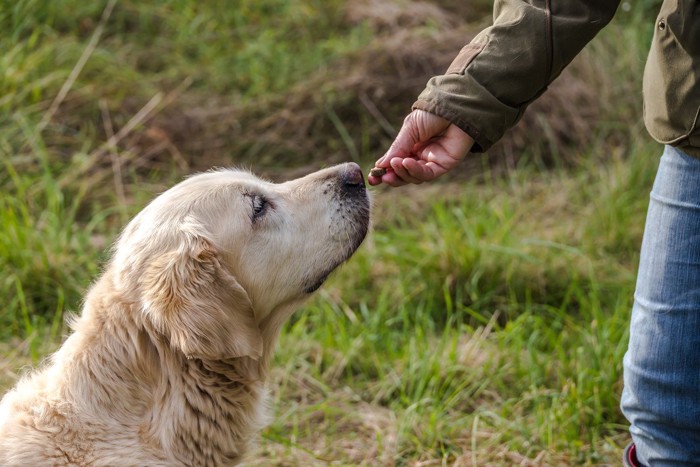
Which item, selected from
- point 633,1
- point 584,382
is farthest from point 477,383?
point 633,1

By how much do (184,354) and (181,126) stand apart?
3.84 metres

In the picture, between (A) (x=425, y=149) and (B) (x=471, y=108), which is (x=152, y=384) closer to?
(A) (x=425, y=149)

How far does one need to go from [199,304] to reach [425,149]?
0.88 m

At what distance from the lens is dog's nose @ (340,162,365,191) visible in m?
3.10

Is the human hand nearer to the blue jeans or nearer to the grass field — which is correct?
the blue jeans

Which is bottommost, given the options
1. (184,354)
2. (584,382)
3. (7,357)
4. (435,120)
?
(7,357)

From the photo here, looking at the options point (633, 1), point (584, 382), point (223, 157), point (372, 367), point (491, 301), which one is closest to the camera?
point (584, 382)

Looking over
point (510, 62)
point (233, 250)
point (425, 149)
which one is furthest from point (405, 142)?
point (233, 250)

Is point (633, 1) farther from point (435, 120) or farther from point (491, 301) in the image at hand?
point (435, 120)

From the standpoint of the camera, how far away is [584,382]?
12.0 ft

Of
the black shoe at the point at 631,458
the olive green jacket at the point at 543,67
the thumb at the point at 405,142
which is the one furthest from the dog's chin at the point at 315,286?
the black shoe at the point at 631,458

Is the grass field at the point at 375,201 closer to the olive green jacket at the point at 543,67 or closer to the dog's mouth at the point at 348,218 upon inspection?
the dog's mouth at the point at 348,218

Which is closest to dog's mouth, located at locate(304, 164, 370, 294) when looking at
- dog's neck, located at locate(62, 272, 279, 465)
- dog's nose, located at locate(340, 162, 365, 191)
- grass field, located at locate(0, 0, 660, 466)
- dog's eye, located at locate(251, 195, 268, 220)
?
dog's nose, located at locate(340, 162, 365, 191)

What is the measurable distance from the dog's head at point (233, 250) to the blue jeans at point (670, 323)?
1017 millimetres
